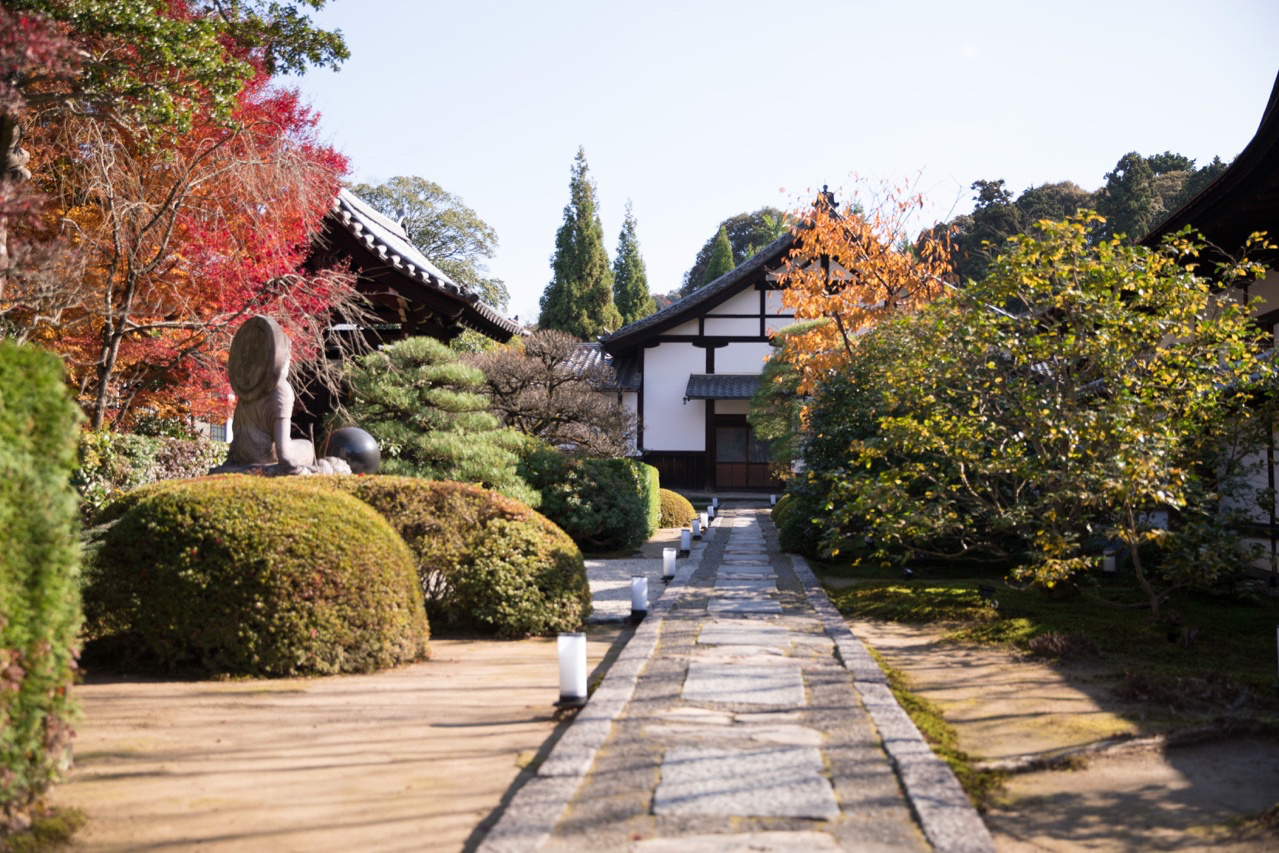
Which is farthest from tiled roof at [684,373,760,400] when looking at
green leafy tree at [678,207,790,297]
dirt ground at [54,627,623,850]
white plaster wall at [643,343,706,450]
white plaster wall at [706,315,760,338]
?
green leafy tree at [678,207,790,297]

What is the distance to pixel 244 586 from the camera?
623 cm

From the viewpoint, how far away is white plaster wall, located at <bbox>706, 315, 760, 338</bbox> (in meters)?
30.0

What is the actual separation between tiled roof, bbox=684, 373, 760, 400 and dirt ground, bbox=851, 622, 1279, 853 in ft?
72.3

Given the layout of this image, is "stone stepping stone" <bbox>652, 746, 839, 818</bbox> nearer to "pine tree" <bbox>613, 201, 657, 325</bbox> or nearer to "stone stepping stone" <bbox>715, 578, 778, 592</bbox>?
"stone stepping stone" <bbox>715, 578, 778, 592</bbox>

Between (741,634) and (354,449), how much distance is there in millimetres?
5712

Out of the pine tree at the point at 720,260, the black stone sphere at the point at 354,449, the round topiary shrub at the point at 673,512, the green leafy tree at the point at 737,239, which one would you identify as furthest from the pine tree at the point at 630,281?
the black stone sphere at the point at 354,449

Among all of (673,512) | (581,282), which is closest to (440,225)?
(581,282)

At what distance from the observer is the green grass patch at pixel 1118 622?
264 inches

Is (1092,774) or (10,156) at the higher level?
(10,156)

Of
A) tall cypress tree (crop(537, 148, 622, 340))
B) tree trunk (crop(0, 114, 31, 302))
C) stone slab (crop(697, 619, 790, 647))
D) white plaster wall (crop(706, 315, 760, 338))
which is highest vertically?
tall cypress tree (crop(537, 148, 622, 340))

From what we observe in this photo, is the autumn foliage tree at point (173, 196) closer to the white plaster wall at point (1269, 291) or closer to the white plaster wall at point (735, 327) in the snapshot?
the white plaster wall at point (1269, 291)

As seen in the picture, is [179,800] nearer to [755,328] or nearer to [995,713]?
[995,713]

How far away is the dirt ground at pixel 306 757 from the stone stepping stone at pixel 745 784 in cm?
74

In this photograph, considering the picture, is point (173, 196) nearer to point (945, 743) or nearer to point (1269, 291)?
point (945, 743)
